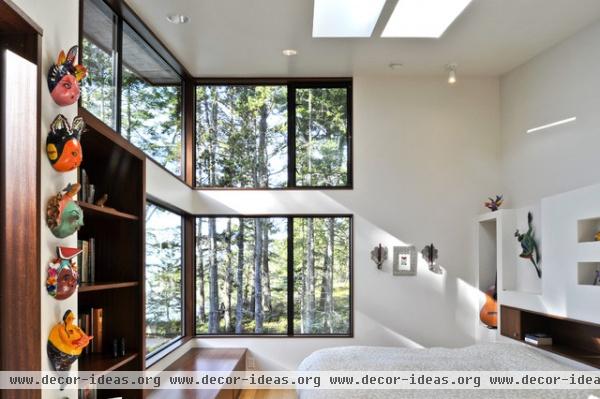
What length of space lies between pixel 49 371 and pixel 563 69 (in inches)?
170

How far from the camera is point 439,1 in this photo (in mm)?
3725

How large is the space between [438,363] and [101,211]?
103 inches

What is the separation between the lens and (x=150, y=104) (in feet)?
14.6

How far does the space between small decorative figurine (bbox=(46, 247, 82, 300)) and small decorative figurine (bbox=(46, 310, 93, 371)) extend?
0.10 m

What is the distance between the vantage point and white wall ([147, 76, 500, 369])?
5.55m

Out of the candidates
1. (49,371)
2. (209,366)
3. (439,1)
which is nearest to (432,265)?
(209,366)

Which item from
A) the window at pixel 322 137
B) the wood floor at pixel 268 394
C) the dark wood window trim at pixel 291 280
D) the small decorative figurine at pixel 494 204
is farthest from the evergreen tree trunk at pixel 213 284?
the small decorative figurine at pixel 494 204

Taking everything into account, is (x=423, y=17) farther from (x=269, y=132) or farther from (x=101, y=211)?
(x=101, y=211)

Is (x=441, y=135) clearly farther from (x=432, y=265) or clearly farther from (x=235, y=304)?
(x=235, y=304)

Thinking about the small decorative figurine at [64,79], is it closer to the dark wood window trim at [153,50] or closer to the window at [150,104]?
the dark wood window trim at [153,50]

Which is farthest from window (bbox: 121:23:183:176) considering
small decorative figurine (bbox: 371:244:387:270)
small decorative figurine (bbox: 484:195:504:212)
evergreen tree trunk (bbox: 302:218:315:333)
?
small decorative figurine (bbox: 484:195:504:212)

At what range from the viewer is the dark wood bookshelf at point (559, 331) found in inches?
157

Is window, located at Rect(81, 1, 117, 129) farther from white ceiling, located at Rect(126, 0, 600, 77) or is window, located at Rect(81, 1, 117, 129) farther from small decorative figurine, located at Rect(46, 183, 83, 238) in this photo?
small decorative figurine, located at Rect(46, 183, 83, 238)

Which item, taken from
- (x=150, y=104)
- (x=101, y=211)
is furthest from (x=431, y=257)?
(x=101, y=211)
